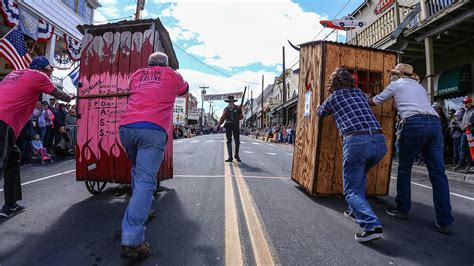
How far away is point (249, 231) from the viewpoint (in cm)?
312

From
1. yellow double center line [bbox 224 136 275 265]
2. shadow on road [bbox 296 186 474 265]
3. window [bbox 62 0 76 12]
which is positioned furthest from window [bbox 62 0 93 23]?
shadow on road [bbox 296 186 474 265]

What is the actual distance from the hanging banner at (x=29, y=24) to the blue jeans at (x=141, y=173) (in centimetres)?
1706

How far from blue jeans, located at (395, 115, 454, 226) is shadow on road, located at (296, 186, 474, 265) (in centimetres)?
22

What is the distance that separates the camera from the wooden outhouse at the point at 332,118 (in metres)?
4.46

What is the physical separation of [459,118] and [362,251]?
8.21m

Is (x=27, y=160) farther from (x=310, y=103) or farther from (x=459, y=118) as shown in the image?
(x=459, y=118)

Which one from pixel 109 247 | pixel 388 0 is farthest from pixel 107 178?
pixel 388 0

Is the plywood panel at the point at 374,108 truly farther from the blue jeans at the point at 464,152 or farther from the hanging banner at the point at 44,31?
the hanging banner at the point at 44,31

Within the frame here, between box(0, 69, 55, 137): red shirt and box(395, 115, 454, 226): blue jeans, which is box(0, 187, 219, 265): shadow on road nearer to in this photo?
box(0, 69, 55, 137): red shirt

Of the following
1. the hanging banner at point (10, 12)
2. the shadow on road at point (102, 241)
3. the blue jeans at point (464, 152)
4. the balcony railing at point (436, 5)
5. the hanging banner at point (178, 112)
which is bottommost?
the shadow on road at point (102, 241)

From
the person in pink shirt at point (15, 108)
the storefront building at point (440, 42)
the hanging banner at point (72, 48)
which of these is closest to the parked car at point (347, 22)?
the storefront building at point (440, 42)

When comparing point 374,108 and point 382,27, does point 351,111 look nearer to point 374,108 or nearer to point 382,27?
point 374,108

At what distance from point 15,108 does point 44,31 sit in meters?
17.3

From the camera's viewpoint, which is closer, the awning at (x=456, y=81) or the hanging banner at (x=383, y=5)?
the awning at (x=456, y=81)
